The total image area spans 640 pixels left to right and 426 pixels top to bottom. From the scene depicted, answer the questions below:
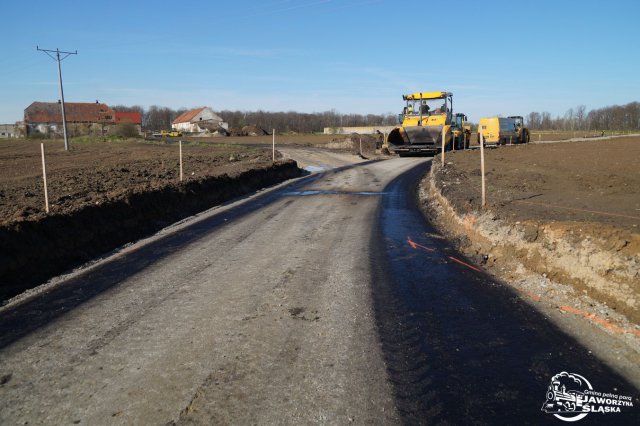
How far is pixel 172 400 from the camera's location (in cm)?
359

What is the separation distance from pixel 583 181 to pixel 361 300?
11169 mm

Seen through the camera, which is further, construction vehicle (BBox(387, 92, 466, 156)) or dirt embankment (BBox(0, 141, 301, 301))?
construction vehicle (BBox(387, 92, 466, 156))

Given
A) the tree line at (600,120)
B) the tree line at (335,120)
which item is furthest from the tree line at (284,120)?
the tree line at (600,120)

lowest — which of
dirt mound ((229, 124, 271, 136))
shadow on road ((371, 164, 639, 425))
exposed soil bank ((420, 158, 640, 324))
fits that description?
shadow on road ((371, 164, 639, 425))

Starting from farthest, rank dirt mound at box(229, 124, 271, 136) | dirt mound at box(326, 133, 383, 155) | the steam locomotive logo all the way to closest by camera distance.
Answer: dirt mound at box(229, 124, 271, 136), dirt mound at box(326, 133, 383, 155), the steam locomotive logo

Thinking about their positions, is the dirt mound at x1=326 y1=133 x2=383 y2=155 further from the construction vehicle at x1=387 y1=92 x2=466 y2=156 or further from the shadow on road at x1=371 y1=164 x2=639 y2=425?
the shadow on road at x1=371 y1=164 x2=639 y2=425

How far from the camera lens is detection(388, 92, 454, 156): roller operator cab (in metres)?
27.8

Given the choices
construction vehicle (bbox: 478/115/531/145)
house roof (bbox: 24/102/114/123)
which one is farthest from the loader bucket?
house roof (bbox: 24/102/114/123)

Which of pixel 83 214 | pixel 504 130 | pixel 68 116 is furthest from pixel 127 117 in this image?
pixel 83 214

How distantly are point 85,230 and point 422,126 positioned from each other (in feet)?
73.7

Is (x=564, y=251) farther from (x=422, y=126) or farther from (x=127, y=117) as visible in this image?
(x=127, y=117)

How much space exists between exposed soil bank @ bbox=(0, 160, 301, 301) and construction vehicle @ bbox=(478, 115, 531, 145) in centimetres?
2973

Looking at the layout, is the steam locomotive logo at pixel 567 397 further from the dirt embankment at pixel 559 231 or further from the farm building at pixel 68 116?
the farm building at pixel 68 116

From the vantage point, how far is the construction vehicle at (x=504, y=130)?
39.5 meters
